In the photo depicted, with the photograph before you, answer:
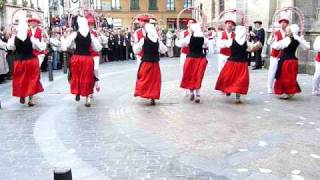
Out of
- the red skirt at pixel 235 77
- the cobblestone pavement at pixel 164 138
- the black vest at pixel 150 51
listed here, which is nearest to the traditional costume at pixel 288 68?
the cobblestone pavement at pixel 164 138

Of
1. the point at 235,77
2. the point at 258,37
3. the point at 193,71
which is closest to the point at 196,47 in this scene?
the point at 193,71

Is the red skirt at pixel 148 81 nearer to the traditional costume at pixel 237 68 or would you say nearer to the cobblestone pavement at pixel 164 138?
the cobblestone pavement at pixel 164 138

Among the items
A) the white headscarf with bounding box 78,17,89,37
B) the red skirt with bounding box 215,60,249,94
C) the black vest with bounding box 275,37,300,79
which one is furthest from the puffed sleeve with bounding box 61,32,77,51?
the black vest with bounding box 275,37,300,79

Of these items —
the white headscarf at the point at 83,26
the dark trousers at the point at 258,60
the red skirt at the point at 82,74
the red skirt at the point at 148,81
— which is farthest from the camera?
the dark trousers at the point at 258,60

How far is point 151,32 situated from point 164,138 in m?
→ 3.51

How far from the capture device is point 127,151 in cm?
707

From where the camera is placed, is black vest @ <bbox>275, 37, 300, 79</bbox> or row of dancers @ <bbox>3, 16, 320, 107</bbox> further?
black vest @ <bbox>275, 37, 300, 79</bbox>

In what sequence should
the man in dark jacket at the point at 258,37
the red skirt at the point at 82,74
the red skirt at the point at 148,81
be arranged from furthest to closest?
the man in dark jacket at the point at 258,37
the red skirt at the point at 148,81
the red skirt at the point at 82,74

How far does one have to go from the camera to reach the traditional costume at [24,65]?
10711 mm

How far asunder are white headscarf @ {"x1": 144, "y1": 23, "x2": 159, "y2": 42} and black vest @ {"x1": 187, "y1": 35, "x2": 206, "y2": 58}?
83 cm

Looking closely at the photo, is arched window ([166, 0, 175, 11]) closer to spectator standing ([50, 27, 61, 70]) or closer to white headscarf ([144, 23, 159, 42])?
spectator standing ([50, 27, 61, 70])

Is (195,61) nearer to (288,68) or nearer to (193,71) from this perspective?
(193,71)

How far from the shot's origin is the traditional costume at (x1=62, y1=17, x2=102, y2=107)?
10.5m

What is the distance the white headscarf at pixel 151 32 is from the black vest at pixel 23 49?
2.41 metres
